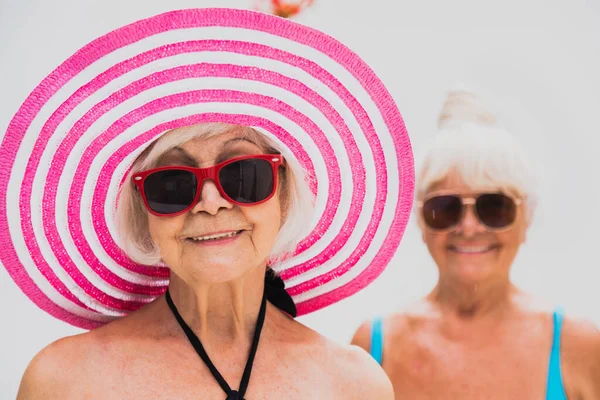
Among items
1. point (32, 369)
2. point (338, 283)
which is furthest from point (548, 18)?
point (32, 369)

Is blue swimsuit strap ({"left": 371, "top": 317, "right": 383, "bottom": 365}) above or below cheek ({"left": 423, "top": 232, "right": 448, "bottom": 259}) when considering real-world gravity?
below

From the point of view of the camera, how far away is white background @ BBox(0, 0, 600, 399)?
186 centimetres

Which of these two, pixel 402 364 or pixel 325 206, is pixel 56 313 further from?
pixel 402 364

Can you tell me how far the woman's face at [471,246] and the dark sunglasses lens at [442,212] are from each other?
0.02 meters

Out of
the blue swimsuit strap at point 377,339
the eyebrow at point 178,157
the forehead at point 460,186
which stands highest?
the eyebrow at point 178,157

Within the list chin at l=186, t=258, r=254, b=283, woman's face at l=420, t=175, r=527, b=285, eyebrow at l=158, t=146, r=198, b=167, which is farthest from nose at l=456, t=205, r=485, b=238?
eyebrow at l=158, t=146, r=198, b=167

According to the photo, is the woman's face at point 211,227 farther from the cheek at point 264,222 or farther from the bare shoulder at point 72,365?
the bare shoulder at point 72,365

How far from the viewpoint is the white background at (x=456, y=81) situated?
A: 1863mm

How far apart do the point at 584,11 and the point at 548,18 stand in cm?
12

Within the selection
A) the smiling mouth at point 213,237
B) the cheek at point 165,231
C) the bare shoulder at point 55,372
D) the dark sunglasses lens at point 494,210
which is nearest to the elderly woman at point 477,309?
the dark sunglasses lens at point 494,210

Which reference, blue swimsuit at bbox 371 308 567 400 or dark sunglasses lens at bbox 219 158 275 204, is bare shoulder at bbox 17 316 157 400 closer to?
dark sunglasses lens at bbox 219 158 275 204

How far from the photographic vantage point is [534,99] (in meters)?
1.87

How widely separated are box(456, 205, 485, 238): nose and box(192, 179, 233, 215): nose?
603 millimetres

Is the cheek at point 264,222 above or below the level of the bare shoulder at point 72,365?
above
